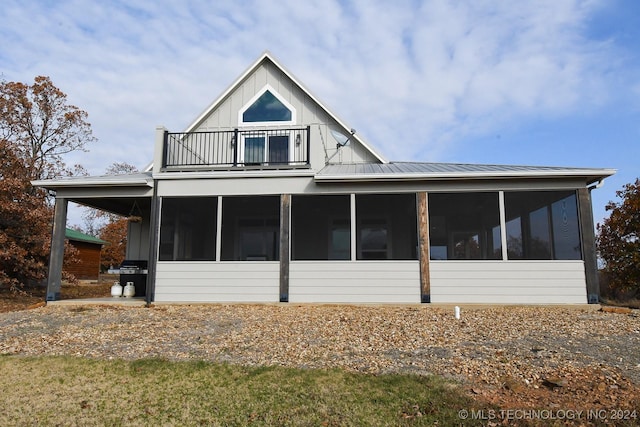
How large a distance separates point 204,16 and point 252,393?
1014 cm

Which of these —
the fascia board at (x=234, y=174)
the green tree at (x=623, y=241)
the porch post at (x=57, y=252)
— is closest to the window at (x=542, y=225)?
the green tree at (x=623, y=241)

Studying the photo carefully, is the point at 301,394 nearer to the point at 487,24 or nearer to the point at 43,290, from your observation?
the point at 487,24

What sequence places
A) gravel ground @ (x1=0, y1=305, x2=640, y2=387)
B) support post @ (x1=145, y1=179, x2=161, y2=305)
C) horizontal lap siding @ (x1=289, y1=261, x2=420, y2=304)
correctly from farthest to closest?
support post @ (x1=145, y1=179, x2=161, y2=305), horizontal lap siding @ (x1=289, y1=261, x2=420, y2=304), gravel ground @ (x1=0, y1=305, x2=640, y2=387)

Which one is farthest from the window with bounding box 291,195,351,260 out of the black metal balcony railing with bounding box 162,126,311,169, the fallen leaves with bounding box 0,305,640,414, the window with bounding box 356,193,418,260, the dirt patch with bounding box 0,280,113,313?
the dirt patch with bounding box 0,280,113,313

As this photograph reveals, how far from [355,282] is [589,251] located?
5.07m

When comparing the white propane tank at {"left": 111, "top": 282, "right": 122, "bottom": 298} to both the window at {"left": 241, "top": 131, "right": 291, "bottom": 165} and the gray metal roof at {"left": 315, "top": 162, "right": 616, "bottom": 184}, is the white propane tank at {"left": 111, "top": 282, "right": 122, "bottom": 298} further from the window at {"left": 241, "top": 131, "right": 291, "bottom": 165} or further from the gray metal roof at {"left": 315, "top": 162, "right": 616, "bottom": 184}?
the gray metal roof at {"left": 315, "top": 162, "right": 616, "bottom": 184}

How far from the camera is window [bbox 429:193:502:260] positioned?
9969 millimetres

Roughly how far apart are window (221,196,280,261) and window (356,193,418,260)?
2.35 metres

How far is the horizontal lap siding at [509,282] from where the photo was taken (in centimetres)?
899

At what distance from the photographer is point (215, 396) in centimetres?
416

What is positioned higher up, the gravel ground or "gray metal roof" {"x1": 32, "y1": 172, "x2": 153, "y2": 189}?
"gray metal roof" {"x1": 32, "y1": 172, "x2": 153, "y2": 189}

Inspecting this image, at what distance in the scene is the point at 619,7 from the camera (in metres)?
10.2

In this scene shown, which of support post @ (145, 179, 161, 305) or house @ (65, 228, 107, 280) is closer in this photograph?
support post @ (145, 179, 161, 305)

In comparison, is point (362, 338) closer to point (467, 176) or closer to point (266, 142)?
point (467, 176)
